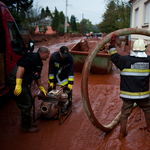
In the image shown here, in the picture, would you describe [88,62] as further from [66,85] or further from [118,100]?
[118,100]

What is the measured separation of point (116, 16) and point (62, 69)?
90.9ft

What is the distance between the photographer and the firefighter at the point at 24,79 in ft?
11.2

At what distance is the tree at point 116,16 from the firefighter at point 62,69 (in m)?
22.3

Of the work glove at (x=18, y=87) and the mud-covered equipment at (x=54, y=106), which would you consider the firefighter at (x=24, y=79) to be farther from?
the mud-covered equipment at (x=54, y=106)

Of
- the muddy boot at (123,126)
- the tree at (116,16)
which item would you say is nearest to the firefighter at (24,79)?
the muddy boot at (123,126)

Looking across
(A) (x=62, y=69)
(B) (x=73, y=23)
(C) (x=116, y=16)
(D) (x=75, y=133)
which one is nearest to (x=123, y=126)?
(D) (x=75, y=133)

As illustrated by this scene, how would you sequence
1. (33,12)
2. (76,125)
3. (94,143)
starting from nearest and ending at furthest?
(94,143) → (76,125) → (33,12)

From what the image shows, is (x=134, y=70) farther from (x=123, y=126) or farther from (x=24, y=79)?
(x=24, y=79)

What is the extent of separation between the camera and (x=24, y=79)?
11.7 feet

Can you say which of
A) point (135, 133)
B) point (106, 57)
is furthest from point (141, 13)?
point (135, 133)

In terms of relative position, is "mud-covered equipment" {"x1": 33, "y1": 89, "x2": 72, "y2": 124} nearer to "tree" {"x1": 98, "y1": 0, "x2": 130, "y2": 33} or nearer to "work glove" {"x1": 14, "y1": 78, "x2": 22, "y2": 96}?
"work glove" {"x1": 14, "y1": 78, "x2": 22, "y2": 96}

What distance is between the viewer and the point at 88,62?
285 centimetres

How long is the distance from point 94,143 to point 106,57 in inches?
204

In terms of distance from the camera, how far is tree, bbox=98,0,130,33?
25109 millimetres
